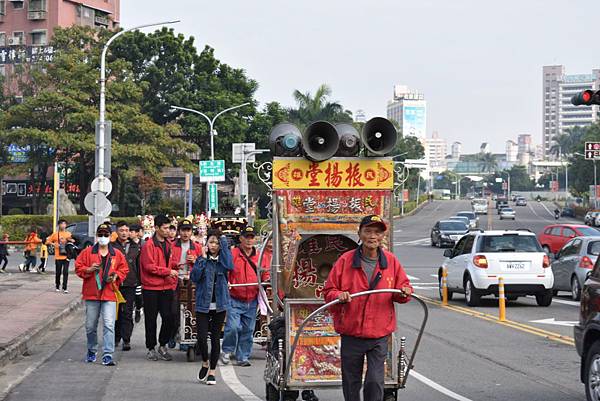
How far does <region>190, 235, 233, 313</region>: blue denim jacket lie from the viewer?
38.4 ft

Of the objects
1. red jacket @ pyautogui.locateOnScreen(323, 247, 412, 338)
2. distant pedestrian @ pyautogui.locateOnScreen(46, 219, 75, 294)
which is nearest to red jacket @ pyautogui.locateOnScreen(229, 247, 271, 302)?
red jacket @ pyautogui.locateOnScreen(323, 247, 412, 338)

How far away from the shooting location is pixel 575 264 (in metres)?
22.7

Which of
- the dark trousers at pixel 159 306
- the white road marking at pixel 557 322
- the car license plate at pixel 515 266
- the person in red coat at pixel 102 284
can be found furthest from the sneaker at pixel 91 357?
the car license plate at pixel 515 266

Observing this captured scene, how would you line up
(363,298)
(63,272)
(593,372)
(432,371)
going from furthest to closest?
(63,272) → (432,371) → (593,372) → (363,298)

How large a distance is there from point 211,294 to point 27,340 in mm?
4776

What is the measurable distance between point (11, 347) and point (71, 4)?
71.9 meters

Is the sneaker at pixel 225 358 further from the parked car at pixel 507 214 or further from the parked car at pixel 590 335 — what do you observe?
the parked car at pixel 507 214

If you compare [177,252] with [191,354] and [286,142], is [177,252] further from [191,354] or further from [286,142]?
[286,142]

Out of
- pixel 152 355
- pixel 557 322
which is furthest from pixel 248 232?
pixel 557 322

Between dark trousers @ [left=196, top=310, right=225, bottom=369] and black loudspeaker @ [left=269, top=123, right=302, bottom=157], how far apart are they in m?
3.01

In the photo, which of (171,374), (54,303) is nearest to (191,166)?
(54,303)

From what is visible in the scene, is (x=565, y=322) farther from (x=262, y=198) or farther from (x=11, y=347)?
(x=262, y=198)

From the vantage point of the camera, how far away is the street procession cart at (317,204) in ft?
30.4

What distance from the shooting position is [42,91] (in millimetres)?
59250
